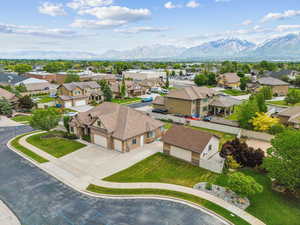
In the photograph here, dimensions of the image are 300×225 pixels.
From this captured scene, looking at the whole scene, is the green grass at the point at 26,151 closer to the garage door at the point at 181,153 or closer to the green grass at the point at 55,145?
the green grass at the point at 55,145

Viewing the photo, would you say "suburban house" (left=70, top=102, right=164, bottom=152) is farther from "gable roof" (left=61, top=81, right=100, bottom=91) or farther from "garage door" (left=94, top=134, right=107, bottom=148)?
"gable roof" (left=61, top=81, right=100, bottom=91)

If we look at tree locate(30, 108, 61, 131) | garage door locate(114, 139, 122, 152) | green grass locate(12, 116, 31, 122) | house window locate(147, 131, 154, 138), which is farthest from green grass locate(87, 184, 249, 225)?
green grass locate(12, 116, 31, 122)

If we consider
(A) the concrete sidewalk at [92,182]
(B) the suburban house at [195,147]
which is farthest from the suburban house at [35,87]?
(B) the suburban house at [195,147]

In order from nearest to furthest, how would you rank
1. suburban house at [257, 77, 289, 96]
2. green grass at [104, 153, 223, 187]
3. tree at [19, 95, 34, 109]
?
green grass at [104, 153, 223, 187], tree at [19, 95, 34, 109], suburban house at [257, 77, 289, 96]

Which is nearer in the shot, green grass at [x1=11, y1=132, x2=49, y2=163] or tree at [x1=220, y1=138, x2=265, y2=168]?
tree at [x1=220, y1=138, x2=265, y2=168]

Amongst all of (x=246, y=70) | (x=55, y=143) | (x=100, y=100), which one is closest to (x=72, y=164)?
(x=55, y=143)

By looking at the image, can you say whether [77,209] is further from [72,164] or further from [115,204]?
[72,164]
